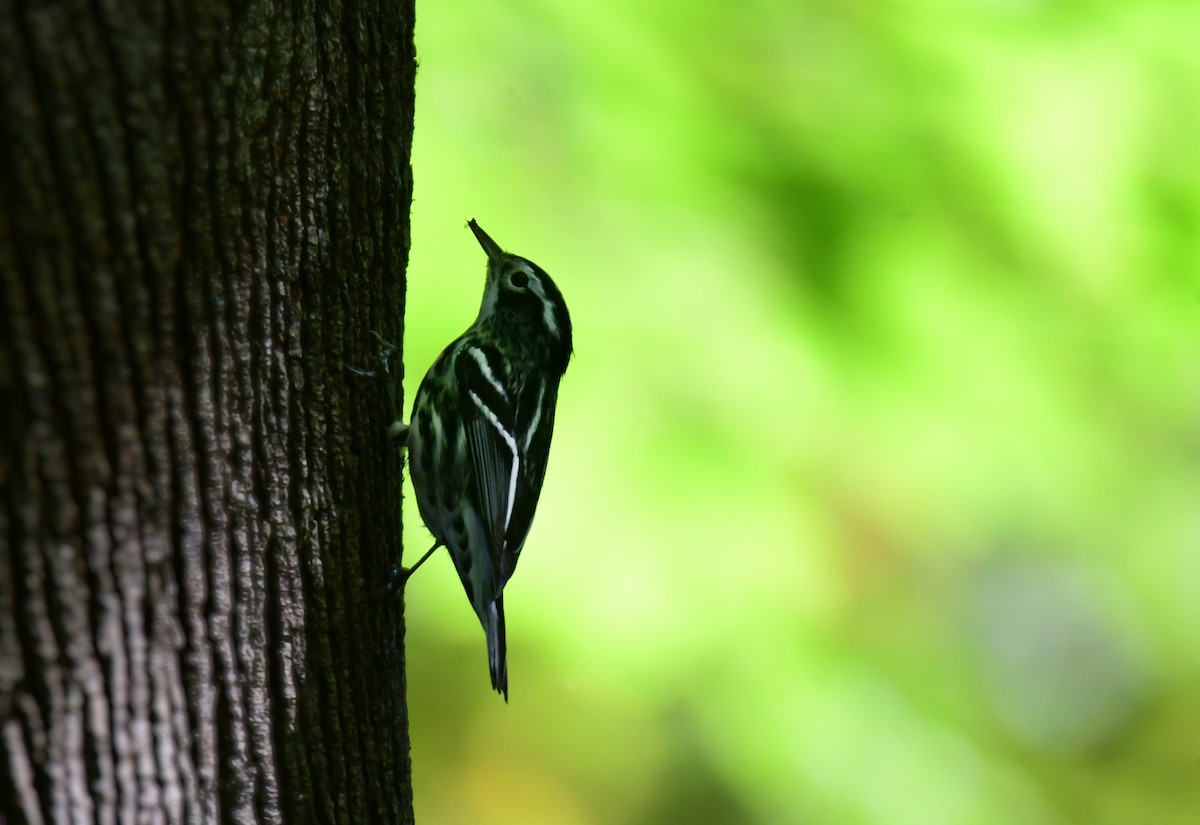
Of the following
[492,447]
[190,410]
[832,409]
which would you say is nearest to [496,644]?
[492,447]

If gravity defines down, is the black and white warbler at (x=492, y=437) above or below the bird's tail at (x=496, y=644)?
above

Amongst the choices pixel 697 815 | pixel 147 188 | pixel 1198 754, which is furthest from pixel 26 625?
pixel 1198 754

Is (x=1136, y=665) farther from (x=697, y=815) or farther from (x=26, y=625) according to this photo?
(x=26, y=625)

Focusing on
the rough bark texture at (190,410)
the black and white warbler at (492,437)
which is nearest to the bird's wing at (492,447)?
the black and white warbler at (492,437)

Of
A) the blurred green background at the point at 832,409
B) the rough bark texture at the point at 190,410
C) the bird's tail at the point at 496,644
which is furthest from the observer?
the blurred green background at the point at 832,409

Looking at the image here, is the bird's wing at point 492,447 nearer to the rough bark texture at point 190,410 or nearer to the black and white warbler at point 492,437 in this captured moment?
the black and white warbler at point 492,437

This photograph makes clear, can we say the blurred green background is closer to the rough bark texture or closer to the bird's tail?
the bird's tail
